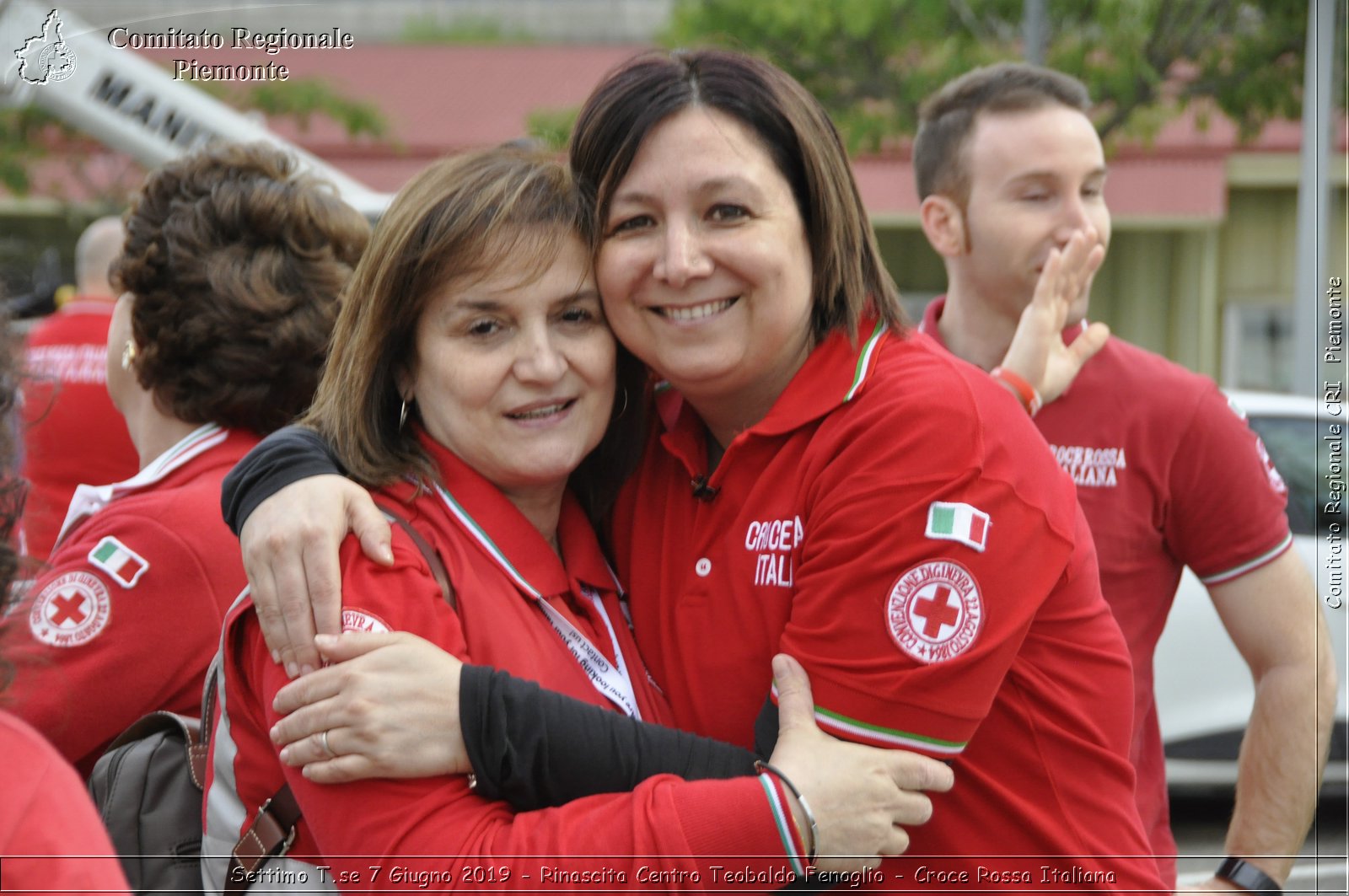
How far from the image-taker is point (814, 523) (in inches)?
79.5

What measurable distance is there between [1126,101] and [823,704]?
28.7 ft

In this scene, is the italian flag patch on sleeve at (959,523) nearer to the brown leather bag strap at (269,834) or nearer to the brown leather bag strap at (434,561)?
the brown leather bag strap at (434,561)

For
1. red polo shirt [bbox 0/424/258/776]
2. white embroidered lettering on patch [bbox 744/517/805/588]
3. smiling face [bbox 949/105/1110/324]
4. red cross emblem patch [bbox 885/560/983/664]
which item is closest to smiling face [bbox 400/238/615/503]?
white embroidered lettering on patch [bbox 744/517/805/588]

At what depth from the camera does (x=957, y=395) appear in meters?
1.98

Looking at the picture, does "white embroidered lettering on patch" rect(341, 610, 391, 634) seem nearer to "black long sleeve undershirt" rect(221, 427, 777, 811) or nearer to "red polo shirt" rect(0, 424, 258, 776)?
"black long sleeve undershirt" rect(221, 427, 777, 811)

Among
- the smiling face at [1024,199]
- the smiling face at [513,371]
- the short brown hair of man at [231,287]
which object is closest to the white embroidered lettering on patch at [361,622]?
the smiling face at [513,371]

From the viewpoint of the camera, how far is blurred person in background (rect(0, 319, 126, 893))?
1232 millimetres

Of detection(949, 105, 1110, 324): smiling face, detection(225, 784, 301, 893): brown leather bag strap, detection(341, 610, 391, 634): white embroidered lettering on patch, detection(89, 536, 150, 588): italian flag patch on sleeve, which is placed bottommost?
detection(225, 784, 301, 893): brown leather bag strap

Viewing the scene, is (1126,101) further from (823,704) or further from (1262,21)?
(823,704)

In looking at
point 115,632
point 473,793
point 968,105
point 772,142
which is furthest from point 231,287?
point 968,105

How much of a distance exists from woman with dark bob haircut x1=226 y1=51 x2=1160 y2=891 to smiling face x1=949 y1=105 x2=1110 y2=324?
960 mm

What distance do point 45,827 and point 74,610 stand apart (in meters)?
1.20

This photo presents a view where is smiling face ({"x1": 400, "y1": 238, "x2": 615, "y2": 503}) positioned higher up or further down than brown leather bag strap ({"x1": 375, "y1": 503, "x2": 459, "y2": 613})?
higher up

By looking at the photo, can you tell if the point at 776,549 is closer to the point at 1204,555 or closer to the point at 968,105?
the point at 1204,555
